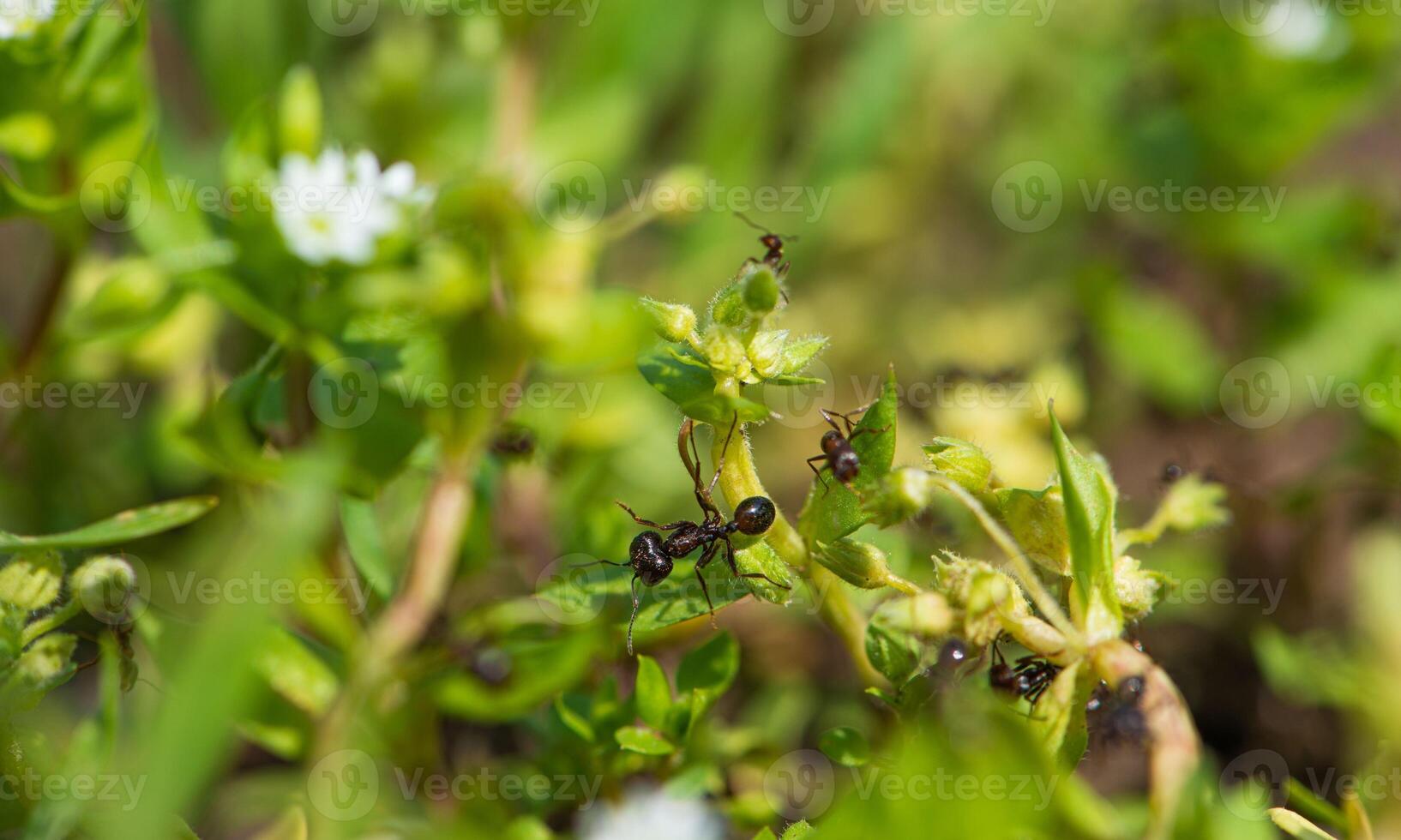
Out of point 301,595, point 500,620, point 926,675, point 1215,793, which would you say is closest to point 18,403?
point 301,595

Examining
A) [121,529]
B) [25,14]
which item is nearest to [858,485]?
[121,529]

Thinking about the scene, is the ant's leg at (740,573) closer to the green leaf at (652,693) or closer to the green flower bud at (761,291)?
the green leaf at (652,693)

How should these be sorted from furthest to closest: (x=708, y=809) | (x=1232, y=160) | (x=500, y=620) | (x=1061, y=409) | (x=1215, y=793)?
1. (x=1232, y=160)
2. (x=1061, y=409)
3. (x=500, y=620)
4. (x=708, y=809)
5. (x=1215, y=793)

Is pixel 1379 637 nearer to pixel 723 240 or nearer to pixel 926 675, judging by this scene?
pixel 926 675

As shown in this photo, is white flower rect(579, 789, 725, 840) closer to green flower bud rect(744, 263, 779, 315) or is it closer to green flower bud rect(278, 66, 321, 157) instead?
green flower bud rect(744, 263, 779, 315)

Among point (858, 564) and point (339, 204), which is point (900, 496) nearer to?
point (858, 564)

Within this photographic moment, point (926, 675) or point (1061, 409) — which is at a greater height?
point (1061, 409)

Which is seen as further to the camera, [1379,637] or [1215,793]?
[1379,637]
